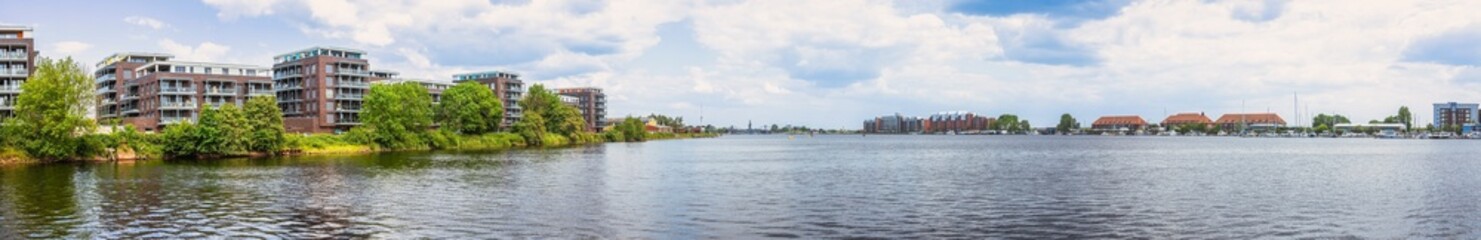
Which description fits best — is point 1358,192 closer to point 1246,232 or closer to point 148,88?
point 1246,232

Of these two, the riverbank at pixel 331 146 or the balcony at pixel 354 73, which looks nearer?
the riverbank at pixel 331 146

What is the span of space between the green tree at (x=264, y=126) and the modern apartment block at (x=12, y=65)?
43.4 meters

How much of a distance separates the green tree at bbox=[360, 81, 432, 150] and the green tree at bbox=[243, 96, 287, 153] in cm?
1734

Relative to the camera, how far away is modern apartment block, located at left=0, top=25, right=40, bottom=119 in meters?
127

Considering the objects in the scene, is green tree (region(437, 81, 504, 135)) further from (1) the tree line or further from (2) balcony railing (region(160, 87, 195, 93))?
(2) balcony railing (region(160, 87, 195, 93))

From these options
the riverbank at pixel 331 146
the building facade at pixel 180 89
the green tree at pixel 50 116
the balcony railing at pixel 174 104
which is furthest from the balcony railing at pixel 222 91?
the green tree at pixel 50 116

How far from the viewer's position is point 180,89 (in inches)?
5778

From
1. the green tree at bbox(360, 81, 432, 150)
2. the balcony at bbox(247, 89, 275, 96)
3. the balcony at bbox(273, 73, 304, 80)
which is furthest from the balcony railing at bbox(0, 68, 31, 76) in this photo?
the green tree at bbox(360, 81, 432, 150)

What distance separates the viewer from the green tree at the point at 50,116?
8731 centimetres

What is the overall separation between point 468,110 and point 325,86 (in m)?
29.3

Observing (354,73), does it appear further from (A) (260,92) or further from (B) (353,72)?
(A) (260,92)

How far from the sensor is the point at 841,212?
132 feet

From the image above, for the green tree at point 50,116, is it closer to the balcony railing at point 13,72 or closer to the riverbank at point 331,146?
the riverbank at point 331,146

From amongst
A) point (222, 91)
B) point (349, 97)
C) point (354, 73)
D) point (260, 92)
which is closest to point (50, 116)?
point (222, 91)
